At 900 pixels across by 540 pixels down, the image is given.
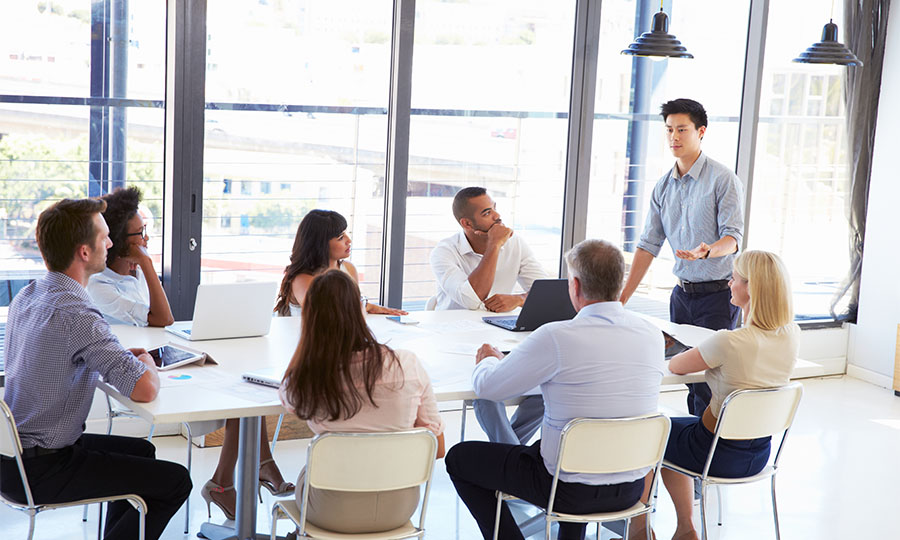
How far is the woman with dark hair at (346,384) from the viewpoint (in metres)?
2.44

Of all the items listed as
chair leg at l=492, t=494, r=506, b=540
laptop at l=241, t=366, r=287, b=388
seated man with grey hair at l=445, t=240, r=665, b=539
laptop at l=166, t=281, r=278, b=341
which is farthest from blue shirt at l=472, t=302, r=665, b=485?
laptop at l=166, t=281, r=278, b=341

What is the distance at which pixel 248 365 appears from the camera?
9.88 ft

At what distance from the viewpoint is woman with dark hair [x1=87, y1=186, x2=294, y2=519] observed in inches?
138

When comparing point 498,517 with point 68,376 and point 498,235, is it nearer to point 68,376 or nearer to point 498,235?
point 68,376

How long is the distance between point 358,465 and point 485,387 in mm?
539

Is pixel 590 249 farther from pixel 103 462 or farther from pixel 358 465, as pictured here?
pixel 103 462

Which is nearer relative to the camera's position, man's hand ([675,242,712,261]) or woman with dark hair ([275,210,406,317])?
woman with dark hair ([275,210,406,317])

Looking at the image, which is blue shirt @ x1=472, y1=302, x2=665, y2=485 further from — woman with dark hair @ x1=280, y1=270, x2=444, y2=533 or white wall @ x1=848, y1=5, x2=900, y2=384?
white wall @ x1=848, y1=5, x2=900, y2=384

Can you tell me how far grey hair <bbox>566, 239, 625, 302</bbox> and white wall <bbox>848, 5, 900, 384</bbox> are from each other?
159 inches

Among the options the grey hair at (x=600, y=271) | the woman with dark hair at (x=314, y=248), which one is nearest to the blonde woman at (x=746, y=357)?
the grey hair at (x=600, y=271)

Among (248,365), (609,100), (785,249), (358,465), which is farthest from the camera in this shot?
(785,249)

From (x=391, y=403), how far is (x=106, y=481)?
2.82 feet

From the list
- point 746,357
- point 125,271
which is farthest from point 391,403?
point 125,271

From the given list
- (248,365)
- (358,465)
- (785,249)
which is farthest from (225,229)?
(785,249)
